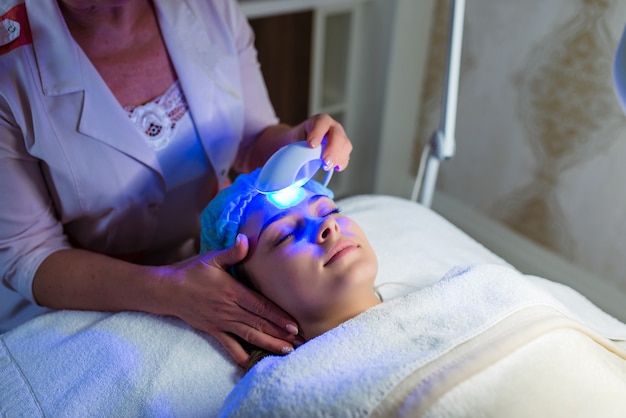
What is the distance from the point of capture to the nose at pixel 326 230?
96cm

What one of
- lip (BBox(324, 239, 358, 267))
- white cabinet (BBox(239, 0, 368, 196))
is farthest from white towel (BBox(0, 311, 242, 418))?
white cabinet (BBox(239, 0, 368, 196))

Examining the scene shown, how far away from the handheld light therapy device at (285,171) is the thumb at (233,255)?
0.08 m

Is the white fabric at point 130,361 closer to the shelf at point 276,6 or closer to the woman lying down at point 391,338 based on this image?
the woman lying down at point 391,338

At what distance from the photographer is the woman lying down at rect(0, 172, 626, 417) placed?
0.75 meters

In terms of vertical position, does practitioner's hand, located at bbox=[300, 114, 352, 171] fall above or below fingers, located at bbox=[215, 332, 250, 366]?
above

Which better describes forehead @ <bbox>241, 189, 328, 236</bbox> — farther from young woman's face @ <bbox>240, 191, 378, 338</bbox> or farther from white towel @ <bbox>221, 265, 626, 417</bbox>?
white towel @ <bbox>221, 265, 626, 417</bbox>

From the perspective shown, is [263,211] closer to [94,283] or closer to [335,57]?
[94,283]

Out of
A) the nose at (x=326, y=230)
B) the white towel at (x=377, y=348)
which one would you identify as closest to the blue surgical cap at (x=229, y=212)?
the nose at (x=326, y=230)

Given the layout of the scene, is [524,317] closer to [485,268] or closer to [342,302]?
[485,268]

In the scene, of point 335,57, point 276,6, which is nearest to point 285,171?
point 276,6

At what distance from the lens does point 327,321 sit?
954 mm

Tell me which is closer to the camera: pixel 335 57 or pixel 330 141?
pixel 330 141

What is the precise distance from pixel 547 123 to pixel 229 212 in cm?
117

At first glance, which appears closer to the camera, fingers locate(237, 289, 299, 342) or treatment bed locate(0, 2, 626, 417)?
treatment bed locate(0, 2, 626, 417)
